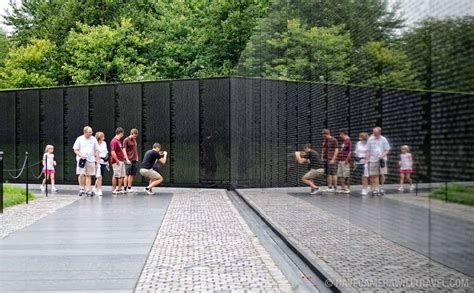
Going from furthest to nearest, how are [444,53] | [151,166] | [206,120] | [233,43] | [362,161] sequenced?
[233,43]
[206,120]
[151,166]
[362,161]
[444,53]

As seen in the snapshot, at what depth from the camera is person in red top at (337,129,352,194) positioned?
7164mm

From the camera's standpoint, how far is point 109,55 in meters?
36.3

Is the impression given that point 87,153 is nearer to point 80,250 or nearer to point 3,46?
point 80,250

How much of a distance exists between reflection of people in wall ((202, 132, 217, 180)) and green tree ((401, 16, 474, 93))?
14.7 meters

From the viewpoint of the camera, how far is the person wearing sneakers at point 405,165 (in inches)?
200

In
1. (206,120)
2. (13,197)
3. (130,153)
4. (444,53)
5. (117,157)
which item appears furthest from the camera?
(206,120)

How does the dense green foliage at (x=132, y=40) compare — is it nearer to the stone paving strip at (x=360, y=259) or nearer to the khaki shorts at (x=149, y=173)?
the khaki shorts at (x=149, y=173)

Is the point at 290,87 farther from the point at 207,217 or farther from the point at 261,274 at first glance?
the point at 261,274

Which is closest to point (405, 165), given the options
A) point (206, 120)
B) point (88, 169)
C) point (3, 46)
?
point (88, 169)

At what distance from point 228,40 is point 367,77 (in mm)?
26837

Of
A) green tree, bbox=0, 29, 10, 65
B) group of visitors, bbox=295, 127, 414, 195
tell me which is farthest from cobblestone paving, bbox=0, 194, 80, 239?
green tree, bbox=0, 29, 10, 65

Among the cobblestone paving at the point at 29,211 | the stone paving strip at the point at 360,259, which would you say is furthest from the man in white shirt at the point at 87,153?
the stone paving strip at the point at 360,259

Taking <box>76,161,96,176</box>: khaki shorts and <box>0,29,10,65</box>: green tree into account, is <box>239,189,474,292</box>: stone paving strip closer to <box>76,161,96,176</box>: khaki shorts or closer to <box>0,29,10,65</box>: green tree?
<box>76,161,96,176</box>: khaki shorts

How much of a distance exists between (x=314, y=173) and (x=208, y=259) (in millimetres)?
2499
